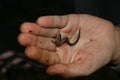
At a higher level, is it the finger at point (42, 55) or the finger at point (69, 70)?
the finger at point (42, 55)

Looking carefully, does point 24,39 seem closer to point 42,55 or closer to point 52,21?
point 42,55

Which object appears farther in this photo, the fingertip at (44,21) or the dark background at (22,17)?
→ the dark background at (22,17)

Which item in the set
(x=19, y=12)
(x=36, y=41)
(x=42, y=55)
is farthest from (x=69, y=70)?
(x=19, y=12)

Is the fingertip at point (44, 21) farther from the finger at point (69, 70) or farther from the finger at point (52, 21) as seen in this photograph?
the finger at point (69, 70)

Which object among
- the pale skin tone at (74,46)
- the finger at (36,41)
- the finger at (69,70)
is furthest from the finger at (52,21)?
the finger at (69,70)

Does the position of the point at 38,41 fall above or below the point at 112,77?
above

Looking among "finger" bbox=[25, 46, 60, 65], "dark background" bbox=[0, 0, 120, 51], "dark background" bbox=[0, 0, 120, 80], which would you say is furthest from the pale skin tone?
"dark background" bbox=[0, 0, 120, 51]

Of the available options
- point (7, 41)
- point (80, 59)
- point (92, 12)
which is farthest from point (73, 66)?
point (7, 41)

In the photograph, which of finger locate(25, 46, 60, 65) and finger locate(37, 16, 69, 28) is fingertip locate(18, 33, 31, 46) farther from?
finger locate(37, 16, 69, 28)

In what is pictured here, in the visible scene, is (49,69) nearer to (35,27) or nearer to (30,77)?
(35,27)
